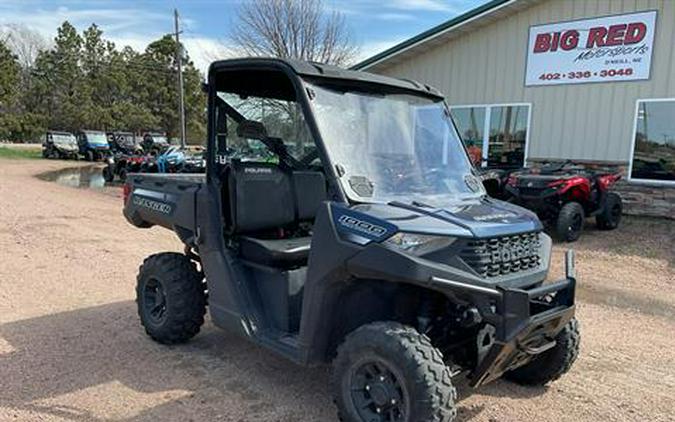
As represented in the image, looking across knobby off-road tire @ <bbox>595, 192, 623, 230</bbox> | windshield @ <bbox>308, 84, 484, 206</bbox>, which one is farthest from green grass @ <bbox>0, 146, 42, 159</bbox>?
windshield @ <bbox>308, 84, 484, 206</bbox>

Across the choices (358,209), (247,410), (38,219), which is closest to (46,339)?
(247,410)

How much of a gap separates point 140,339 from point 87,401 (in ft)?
3.69

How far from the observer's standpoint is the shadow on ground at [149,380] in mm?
3453

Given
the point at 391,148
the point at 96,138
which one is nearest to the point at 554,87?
the point at 391,148

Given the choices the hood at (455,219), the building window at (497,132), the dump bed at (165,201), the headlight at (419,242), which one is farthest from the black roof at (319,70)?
the building window at (497,132)

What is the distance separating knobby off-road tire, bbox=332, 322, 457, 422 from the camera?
275cm

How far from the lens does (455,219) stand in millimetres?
2984

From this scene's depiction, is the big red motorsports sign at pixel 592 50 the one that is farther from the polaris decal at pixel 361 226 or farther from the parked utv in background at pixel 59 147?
the parked utv in background at pixel 59 147

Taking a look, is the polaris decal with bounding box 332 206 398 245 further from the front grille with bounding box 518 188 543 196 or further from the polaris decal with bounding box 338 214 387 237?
the front grille with bounding box 518 188 543 196

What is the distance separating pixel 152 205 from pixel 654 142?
397 inches

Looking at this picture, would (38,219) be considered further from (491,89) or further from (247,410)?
(491,89)

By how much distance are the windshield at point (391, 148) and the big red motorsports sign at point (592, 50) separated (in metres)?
9.05

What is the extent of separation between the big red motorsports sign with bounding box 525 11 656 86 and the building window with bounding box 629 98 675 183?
693 mm

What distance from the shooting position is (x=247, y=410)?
3479 millimetres
